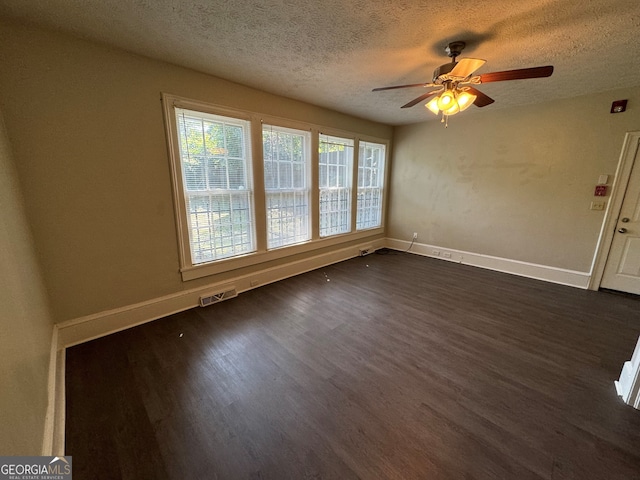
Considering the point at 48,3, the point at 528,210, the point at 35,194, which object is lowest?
the point at 528,210

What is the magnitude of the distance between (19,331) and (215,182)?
6.58ft

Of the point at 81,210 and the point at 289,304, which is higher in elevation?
the point at 81,210

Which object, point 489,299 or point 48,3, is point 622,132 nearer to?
point 489,299

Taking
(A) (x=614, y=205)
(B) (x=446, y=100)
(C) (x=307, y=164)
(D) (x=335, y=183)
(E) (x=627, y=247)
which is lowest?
(E) (x=627, y=247)

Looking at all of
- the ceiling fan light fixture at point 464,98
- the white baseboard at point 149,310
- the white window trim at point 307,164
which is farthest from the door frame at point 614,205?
the white baseboard at point 149,310

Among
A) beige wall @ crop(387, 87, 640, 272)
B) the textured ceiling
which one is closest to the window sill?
beige wall @ crop(387, 87, 640, 272)

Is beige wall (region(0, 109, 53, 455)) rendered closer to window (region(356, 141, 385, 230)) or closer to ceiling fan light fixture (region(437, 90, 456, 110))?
ceiling fan light fixture (region(437, 90, 456, 110))

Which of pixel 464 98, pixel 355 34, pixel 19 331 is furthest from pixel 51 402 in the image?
pixel 464 98

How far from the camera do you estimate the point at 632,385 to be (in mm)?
1596

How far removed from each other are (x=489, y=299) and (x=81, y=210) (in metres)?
4.39

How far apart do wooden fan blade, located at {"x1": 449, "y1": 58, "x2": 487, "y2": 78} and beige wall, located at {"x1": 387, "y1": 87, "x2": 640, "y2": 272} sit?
256 cm

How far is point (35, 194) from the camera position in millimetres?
1893

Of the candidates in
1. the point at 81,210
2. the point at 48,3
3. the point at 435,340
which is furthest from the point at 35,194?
the point at 435,340

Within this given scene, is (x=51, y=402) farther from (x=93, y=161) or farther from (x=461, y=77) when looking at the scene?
(x=461, y=77)
